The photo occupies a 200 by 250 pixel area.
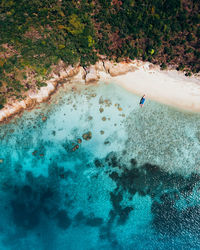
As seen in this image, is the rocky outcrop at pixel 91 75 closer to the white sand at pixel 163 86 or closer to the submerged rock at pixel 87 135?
the white sand at pixel 163 86

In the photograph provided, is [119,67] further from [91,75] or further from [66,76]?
[66,76]

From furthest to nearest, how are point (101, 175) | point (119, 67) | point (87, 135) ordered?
1. point (101, 175)
2. point (87, 135)
3. point (119, 67)

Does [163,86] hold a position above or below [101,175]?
above

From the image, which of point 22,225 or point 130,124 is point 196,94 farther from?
point 22,225

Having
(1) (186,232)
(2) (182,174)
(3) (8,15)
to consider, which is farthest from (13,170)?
(1) (186,232)

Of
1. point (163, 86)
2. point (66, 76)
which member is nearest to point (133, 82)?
point (163, 86)

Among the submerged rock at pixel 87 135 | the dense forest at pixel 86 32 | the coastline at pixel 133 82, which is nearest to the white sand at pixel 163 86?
the coastline at pixel 133 82
